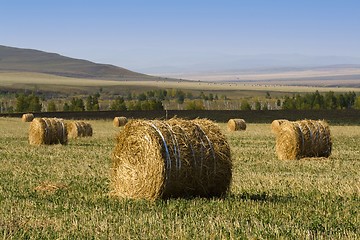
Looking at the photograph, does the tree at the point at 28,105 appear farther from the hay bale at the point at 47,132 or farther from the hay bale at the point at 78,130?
the hay bale at the point at 47,132

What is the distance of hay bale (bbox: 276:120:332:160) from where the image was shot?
23453 millimetres

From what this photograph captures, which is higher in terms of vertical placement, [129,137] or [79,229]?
[129,137]

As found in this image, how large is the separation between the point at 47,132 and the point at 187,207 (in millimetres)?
18551

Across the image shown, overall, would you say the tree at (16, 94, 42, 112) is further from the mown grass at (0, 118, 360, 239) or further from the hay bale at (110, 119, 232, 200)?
the hay bale at (110, 119, 232, 200)

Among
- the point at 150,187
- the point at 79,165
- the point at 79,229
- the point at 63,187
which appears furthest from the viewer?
the point at 79,165

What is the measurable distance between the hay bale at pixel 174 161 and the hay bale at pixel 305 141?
33.0 ft

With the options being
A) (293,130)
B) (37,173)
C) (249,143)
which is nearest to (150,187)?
(37,173)

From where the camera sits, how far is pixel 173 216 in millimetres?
11086

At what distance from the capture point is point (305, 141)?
77.0 feet

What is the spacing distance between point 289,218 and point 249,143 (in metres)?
22.0

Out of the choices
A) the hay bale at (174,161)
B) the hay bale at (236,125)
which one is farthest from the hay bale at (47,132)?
the hay bale at (236,125)

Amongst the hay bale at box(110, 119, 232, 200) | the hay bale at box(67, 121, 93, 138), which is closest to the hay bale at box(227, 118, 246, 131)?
the hay bale at box(67, 121, 93, 138)

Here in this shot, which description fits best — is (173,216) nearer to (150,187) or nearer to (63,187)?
(150,187)

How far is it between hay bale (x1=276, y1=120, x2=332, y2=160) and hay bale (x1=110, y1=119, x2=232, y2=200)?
33.0 ft
